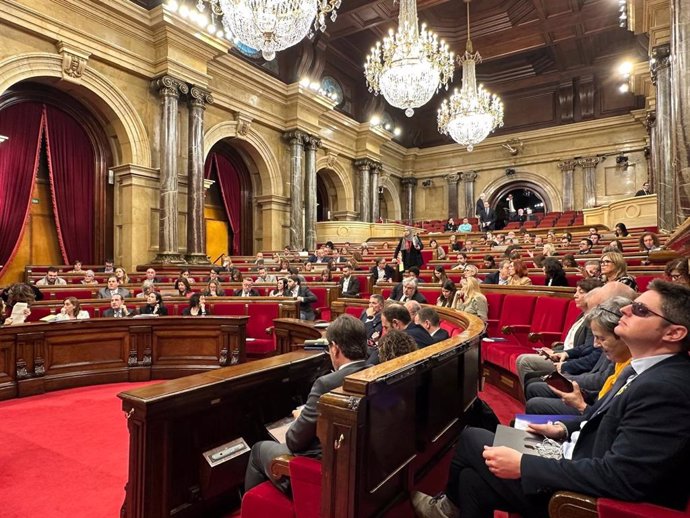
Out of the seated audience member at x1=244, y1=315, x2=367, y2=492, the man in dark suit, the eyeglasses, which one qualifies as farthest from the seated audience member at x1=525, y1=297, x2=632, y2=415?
the man in dark suit

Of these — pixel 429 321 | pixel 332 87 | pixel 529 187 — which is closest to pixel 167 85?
pixel 332 87

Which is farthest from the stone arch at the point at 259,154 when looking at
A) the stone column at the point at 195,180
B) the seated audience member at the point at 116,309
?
the seated audience member at the point at 116,309

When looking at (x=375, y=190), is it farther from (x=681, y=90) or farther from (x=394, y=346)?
(x=394, y=346)

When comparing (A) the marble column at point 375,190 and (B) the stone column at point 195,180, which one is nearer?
(B) the stone column at point 195,180

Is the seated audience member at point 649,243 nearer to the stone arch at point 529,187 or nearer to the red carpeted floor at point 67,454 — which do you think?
the red carpeted floor at point 67,454

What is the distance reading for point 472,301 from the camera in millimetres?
4297

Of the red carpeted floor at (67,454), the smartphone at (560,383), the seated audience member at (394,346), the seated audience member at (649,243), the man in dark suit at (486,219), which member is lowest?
the red carpeted floor at (67,454)

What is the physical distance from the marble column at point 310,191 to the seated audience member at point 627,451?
13.1m

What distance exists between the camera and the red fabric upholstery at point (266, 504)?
158 centimetres

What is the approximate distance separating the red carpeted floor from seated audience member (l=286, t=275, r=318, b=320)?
7.53 feet

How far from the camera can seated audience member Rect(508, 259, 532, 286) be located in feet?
16.7

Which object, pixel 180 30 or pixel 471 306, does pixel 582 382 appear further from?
pixel 180 30

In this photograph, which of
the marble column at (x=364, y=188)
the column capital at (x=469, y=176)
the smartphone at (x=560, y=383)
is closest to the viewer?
the smartphone at (x=560, y=383)

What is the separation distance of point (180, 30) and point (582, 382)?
10.7 metres
